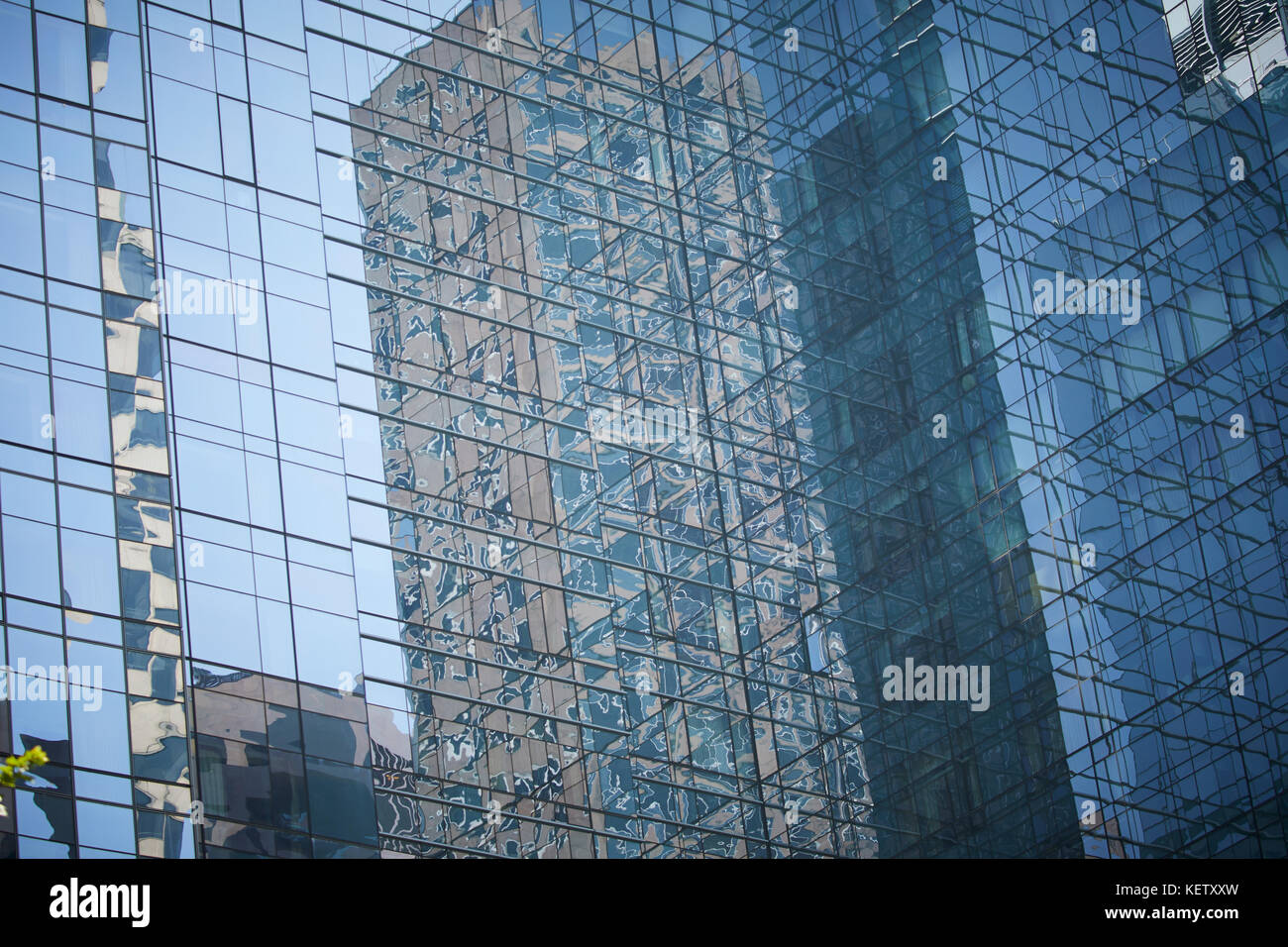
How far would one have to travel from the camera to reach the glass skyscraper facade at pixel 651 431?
2730 centimetres

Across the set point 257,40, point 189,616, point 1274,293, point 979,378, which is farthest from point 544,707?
point 1274,293

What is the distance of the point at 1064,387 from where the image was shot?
33.4 metres

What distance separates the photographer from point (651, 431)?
36125mm

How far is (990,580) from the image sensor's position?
1320 inches

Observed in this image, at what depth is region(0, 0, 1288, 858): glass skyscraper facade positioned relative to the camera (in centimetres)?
2730

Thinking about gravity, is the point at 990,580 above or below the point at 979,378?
below

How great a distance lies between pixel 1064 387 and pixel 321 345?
1342cm

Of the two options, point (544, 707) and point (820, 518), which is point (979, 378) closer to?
point (820, 518)

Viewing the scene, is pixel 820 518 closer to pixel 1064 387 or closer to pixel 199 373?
pixel 1064 387
